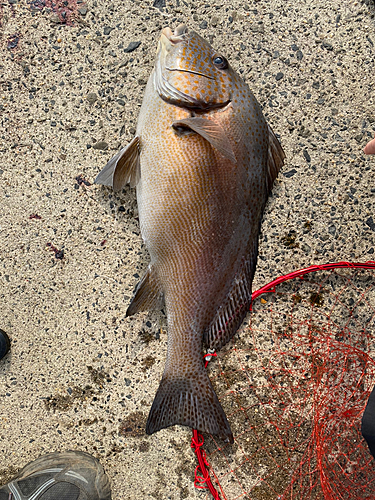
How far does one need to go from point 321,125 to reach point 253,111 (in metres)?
0.59

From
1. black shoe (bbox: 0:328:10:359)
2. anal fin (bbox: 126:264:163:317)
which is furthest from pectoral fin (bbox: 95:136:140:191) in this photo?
black shoe (bbox: 0:328:10:359)

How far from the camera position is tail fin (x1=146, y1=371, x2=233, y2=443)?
178 cm

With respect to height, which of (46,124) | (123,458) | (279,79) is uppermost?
(279,79)

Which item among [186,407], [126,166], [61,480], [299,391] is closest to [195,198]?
[126,166]

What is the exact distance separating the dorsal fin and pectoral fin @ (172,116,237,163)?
12.0 inches

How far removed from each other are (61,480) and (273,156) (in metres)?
2.11

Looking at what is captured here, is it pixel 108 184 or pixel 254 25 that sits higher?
pixel 254 25

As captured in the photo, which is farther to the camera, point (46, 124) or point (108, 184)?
point (46, 124)

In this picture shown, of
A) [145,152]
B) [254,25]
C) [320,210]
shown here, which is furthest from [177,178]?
[254,25]

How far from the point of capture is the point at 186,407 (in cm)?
179

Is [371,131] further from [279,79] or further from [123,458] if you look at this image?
[123,458]

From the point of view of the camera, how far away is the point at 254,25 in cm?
207

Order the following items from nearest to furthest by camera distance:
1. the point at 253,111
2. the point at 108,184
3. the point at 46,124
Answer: the point at 253,111 → the point at 108,184 → the point at 46,124

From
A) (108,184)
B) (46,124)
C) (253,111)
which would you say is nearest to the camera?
(253,111)
